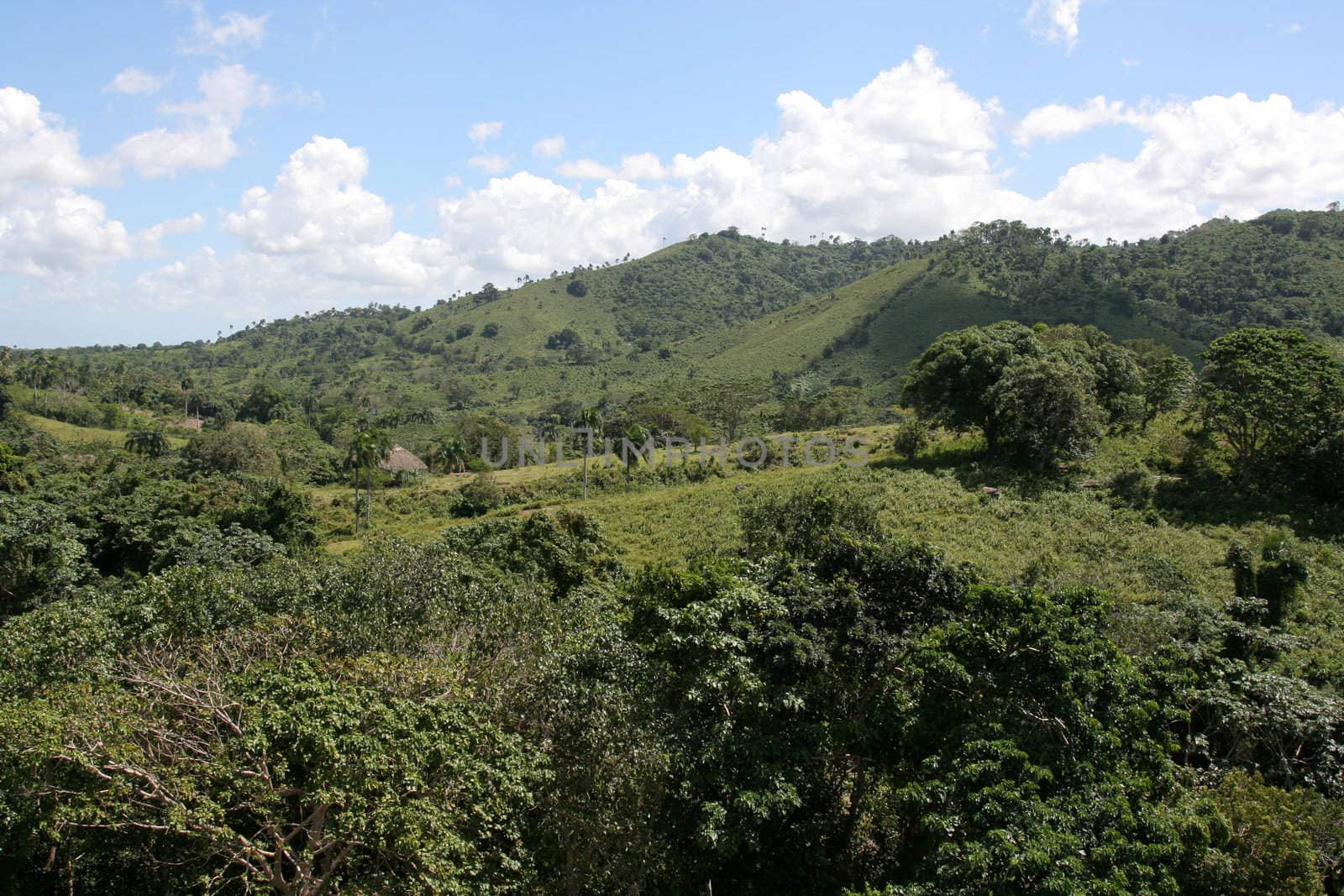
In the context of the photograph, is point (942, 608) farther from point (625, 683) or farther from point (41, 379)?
point (41, 379)

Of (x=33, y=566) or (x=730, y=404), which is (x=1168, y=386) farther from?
(x=33, y=566)

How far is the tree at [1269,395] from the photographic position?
30016 mm

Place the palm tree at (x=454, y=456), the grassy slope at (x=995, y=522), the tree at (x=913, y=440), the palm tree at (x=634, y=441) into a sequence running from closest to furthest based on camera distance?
the grassy slope at (x=995, y=522)
the tree at (x=913, y=440)
the palm tree at (x=634, y=441)
the palm tree at (x=454, y=456)

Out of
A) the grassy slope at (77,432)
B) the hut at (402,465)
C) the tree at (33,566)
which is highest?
the grassy slope at (77,432)

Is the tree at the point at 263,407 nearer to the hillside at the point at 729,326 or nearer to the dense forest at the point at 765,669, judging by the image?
the hillside at the point at 729,326

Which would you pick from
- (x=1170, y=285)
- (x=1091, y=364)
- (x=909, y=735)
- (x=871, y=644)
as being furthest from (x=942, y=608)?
(x=1170, y=285)

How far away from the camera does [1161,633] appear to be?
19312 mm

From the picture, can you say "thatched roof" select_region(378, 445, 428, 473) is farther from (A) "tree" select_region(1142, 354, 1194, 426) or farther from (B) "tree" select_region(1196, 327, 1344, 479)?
(B) "tree" select_region(1196, 327, 1344, 479)

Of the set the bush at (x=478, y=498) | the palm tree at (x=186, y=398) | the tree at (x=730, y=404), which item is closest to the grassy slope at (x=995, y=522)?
the bush at (x=478, y=498)

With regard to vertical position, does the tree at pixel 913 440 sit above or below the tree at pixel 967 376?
below

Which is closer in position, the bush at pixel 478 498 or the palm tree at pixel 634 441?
the bush at pixel 478 498

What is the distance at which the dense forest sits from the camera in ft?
36.5

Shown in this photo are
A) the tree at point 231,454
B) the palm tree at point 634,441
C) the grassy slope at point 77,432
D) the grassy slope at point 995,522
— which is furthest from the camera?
the grassy slope at point 77,432

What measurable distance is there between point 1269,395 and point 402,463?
53591mm
